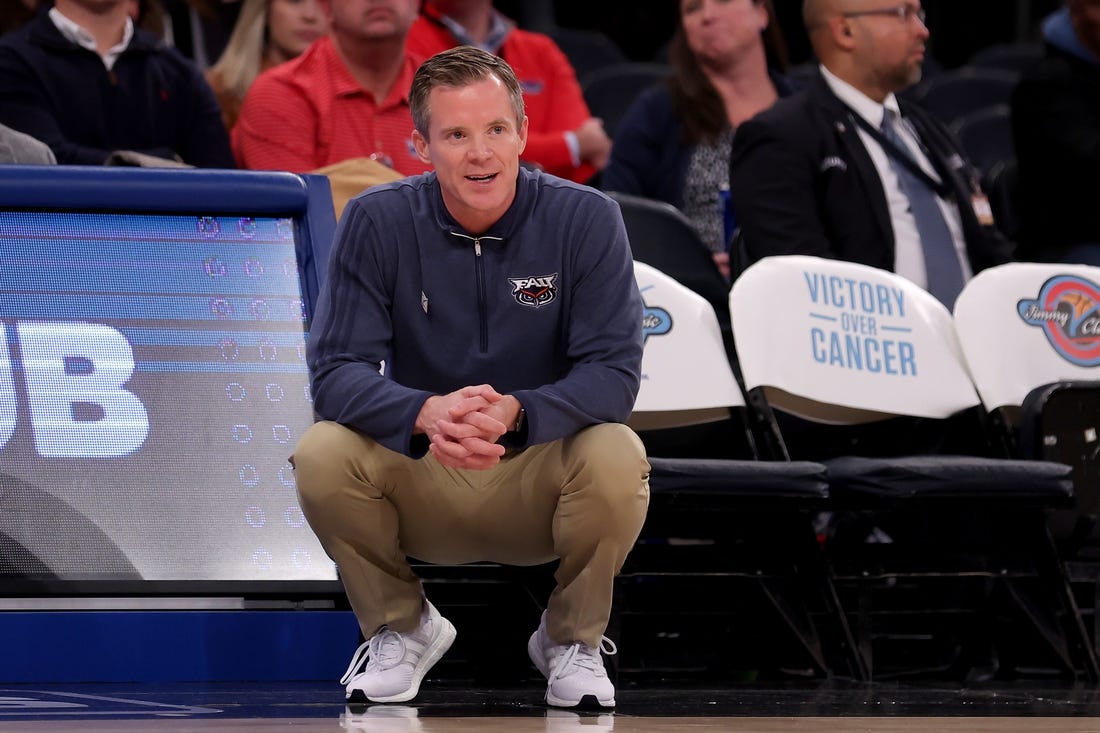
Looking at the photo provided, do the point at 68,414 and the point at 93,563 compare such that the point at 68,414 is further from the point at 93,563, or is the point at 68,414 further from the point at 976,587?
the point at 976,587

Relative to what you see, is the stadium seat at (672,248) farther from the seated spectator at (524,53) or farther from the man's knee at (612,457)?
the man's knee at (612,457)

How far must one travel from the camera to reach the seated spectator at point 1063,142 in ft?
16.8

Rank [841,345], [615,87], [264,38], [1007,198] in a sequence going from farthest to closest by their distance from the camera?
[615,87] → [1007,198] → [264,38] → [841,345]

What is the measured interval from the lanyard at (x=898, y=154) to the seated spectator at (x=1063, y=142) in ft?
1.84

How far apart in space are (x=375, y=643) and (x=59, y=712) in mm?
628

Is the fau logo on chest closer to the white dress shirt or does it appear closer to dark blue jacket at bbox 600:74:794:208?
the white dress shirt

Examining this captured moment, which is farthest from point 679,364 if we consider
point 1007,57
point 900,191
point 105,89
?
point 1007,57

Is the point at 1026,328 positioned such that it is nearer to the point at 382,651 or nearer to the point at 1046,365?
the point at 1046,365

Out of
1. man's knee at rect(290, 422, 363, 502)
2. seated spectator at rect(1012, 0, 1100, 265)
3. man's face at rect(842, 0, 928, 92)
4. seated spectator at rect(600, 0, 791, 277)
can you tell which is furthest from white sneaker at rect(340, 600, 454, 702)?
seated spectator at rect(1012, 0, 1100, 265)

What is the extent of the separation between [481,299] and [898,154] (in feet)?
7.39

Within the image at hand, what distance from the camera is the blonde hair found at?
5289 millimetres

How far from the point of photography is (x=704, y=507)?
3486 mm

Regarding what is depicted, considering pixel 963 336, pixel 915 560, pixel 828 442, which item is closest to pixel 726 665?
pixel 915 560

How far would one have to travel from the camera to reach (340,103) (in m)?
4.71
